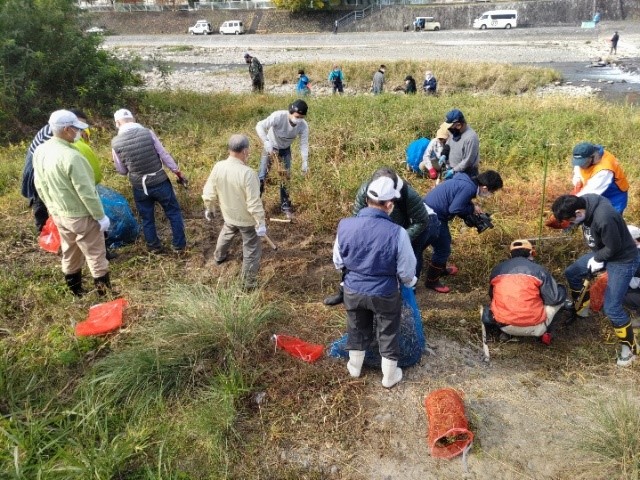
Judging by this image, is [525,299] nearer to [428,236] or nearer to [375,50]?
[428,236]

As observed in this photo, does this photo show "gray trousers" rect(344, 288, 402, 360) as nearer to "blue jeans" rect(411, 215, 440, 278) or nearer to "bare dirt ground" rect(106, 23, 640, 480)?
"bare dirt ground" rect(106, 23, 640, 480)

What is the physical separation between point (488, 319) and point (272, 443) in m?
1.98

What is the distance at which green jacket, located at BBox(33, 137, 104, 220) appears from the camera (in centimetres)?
343

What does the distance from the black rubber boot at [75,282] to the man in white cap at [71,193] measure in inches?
3.2

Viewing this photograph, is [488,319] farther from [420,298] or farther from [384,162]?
[384,162]

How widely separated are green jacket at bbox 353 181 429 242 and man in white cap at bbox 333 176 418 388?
697mm

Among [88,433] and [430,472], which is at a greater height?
[88,433]

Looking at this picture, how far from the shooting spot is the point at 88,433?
2.67m

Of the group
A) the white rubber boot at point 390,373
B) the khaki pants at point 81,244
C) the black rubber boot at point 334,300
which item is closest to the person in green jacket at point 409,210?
the black rubber boot at point 334,300

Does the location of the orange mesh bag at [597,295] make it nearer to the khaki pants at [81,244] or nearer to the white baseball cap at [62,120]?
the khaki pants at [81,244]

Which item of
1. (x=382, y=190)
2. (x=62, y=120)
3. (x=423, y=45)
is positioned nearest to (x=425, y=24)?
(x=423, y=45)

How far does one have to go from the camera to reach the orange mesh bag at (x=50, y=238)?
4625 millimetres

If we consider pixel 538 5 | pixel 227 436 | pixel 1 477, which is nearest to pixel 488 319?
pixel 227 436

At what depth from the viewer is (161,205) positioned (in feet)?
15.5
